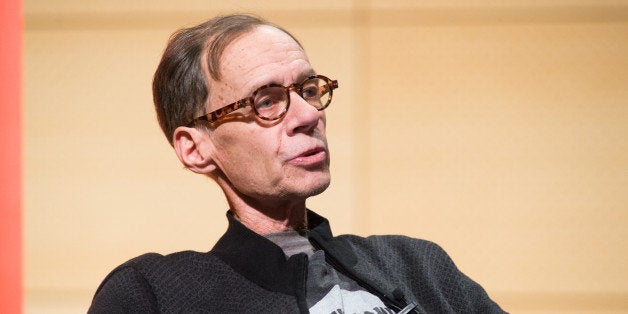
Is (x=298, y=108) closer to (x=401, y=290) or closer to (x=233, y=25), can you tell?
(x=233, y=25)

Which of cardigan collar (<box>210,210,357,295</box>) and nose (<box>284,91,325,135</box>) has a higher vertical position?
nose (<box>284,91,325,135</box>)

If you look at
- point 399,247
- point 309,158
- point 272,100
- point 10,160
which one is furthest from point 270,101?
point 10,160

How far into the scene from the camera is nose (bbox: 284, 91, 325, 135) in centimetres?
119

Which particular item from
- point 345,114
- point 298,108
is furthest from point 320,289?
point 345,114

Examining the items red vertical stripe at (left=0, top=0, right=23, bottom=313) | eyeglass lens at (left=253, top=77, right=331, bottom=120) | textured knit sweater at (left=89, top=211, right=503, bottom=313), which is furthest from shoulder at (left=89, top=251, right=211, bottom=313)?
red vertical stripe at (left=0, top=0, right=23, bottom=313)

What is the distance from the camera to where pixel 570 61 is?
2186mm

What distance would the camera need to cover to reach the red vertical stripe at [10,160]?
198cm

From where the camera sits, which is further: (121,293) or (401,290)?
(401,290)

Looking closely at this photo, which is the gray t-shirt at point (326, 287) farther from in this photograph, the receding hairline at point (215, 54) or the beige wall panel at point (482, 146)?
the beige wall panel at point (482, 146)

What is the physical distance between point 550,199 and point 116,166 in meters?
1.26

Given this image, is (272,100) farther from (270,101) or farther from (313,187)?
(313,187)

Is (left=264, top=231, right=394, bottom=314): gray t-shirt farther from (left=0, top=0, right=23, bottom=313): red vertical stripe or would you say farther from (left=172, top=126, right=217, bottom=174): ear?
(left=0, top=0, right=23, bottom=313): red vertical stripe

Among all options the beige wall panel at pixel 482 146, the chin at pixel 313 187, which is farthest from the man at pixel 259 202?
the beige wall panel at pixel 482 146

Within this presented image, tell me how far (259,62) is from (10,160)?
Answer: 3.54ft
